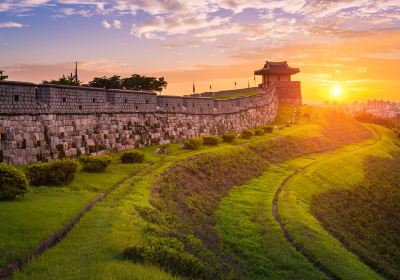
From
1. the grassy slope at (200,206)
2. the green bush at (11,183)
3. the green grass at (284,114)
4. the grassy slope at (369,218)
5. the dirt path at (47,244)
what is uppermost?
the green grass at (284,114)

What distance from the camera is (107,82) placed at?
179ft

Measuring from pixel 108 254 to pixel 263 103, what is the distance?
47763 millimetres

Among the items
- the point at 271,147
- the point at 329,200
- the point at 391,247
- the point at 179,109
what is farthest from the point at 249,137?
the point at 391,247

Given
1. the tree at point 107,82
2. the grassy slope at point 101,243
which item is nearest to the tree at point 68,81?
the tree at point 107,82

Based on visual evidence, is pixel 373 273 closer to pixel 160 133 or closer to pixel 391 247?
pixel 391 247

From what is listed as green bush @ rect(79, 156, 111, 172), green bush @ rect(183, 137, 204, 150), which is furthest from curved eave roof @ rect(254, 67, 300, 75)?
green bush @ rect(79, 156, 111, 172)

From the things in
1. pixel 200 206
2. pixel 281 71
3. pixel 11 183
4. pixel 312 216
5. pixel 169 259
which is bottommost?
pixel 312 216

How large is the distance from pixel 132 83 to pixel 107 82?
3843 millimetres

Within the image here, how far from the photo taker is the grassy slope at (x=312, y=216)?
1609 cm

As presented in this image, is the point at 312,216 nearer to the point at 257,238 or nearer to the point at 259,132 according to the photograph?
the point at 257,238

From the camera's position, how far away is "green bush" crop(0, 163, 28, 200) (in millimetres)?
13633

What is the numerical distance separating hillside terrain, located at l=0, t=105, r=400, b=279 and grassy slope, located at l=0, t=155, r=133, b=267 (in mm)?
34

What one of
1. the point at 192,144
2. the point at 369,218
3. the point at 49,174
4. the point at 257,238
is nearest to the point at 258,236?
the point at 257,238

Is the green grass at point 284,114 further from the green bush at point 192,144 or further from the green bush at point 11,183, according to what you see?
the green bush at point 11,183
